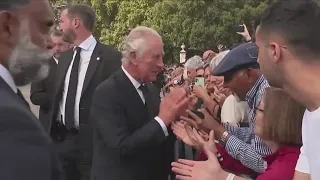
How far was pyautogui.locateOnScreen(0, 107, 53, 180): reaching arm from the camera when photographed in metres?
1.51

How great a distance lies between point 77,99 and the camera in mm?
4578

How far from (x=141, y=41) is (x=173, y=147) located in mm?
788

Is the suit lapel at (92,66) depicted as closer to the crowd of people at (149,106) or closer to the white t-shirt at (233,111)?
the crowd of people at (149,106)

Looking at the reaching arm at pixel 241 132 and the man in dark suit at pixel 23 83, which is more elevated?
the man in dark suit at pixel 23 83

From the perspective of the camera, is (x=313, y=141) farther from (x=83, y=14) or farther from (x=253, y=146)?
(x=83, y=14)

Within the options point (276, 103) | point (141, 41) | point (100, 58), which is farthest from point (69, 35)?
point (276, 103)

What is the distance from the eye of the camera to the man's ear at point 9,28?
5.41 feet

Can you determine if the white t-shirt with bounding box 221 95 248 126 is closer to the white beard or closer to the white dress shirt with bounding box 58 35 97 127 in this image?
the white dress shirt with bounding box 58 35 97 127

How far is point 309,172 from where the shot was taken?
213cm

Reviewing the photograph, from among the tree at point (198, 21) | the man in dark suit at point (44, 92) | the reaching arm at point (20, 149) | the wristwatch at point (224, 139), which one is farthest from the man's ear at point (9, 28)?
the tree at point (198, 21)

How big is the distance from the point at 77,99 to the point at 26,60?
9.36 ft

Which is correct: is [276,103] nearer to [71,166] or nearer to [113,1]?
[71,166]

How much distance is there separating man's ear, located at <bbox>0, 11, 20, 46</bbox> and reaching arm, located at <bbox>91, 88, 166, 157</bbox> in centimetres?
173

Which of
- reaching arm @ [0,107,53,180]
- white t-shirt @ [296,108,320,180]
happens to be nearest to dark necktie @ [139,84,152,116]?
white t-shirt @ [296,108,320,180]
